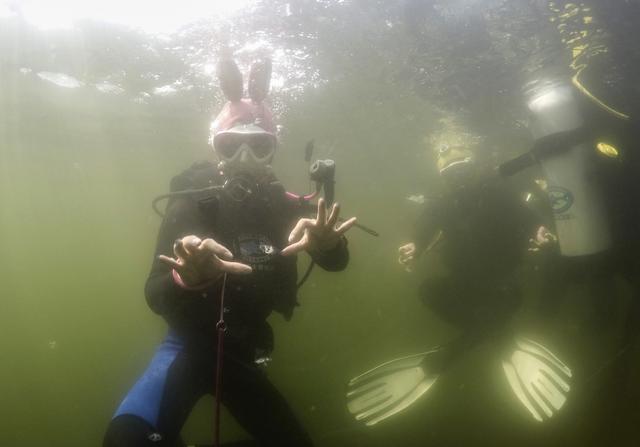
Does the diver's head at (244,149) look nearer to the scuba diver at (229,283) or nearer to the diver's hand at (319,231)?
the scuba diver at (229,283)

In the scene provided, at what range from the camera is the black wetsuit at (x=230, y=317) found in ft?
11.6

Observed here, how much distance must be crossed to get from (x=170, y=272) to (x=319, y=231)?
141 cm

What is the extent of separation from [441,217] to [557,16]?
15.1 ft

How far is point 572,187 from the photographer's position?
686 cm

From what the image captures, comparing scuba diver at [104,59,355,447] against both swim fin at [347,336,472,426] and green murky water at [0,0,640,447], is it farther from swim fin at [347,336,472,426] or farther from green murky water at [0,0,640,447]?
green murky water at [0,0,640,447]

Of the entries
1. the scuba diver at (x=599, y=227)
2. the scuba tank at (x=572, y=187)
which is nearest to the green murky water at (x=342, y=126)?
the scuba diver at (x=599, y=227)

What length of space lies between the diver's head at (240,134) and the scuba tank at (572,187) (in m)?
5.26

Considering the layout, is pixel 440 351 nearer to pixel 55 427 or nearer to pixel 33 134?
pixel 55 427

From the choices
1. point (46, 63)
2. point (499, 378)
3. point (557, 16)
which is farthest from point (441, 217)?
point (46, 63)

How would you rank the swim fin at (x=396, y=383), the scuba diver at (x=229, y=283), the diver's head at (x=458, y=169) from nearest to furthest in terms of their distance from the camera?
1. the scuba diver at (x=229, y=283)
2. the swim fin at (x=396, y=383)
3. the diver's head at (x=458, y=169)

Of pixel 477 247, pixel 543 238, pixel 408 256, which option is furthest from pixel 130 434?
pixel 543 238

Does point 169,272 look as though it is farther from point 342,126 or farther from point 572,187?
point 342,126

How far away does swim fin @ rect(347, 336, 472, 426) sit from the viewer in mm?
7164

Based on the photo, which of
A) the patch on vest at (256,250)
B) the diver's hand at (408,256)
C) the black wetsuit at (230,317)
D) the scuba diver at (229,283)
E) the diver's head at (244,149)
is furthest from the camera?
the diver's hand at (408,256)
